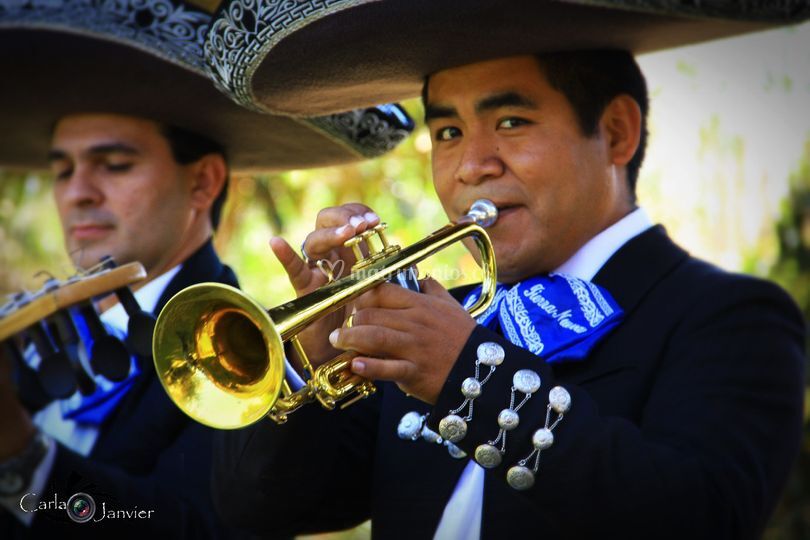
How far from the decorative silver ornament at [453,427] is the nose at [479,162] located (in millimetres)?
830

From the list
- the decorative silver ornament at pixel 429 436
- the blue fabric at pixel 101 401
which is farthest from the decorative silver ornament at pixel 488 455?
the blue fabric at pixel 101 401

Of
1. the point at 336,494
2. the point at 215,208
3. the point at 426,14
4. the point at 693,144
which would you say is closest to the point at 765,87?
the point at 693,144

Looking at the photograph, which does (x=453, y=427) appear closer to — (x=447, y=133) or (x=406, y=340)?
(x=406, y=340)

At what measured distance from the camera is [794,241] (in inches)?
234

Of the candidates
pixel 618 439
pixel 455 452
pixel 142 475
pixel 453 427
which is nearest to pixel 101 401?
pixel 142 475

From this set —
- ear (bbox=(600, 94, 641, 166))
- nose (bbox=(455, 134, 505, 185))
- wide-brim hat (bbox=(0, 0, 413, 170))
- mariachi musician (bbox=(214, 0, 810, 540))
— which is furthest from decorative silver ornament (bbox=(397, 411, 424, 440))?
wide-brim hat (bbox=(0, 0, 413, 170))

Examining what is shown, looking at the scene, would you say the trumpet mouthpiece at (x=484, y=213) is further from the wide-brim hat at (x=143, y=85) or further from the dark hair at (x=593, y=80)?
the wide-brim hat at (x=143, y=85)

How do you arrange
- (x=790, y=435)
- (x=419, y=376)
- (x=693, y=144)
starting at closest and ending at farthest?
(x=419, y=376) → (x=790, y=435) → (x=693, y=144)

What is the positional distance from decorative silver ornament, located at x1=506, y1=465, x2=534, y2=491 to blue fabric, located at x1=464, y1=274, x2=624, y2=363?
1.30ft

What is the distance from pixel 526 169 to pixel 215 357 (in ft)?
3.04

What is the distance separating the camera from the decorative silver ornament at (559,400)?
224 centimetres

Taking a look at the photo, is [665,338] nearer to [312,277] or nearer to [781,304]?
[781,304]

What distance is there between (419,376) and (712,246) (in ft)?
13.1

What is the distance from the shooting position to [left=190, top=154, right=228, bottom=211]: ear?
418cm
